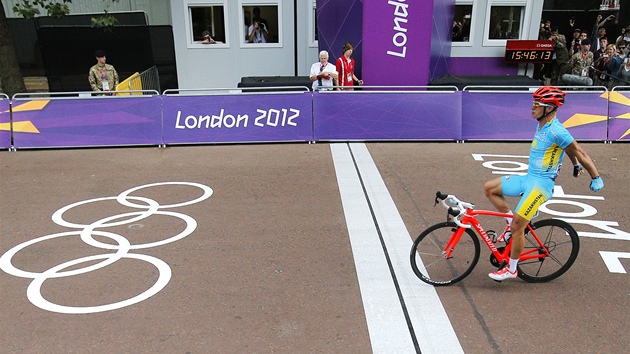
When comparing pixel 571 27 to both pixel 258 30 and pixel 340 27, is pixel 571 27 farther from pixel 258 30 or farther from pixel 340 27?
pixel 258 30

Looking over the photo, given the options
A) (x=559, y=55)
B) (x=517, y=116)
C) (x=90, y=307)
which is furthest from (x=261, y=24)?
(x=90, y=307)

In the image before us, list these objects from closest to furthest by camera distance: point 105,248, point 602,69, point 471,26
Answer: point 105,248
point 602,69
point 471,26

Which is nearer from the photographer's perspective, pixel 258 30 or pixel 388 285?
pixel 388 285

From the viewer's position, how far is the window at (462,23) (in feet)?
52.6

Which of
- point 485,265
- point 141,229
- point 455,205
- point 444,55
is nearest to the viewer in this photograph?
point 455,205

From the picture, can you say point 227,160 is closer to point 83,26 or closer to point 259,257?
point 259,257

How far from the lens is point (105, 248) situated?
6.13 metres

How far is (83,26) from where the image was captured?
→ 54.0 ft

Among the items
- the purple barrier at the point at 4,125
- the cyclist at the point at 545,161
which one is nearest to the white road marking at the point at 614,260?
the cyclist at the point at 545,161

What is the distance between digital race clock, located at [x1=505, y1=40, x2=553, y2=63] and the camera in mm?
15617

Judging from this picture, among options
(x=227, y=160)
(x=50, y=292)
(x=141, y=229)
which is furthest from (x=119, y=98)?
(x=50, y=292)

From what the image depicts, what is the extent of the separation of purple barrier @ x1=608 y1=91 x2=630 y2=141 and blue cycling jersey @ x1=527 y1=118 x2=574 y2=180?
731 centimetres

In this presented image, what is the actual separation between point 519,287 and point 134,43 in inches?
588

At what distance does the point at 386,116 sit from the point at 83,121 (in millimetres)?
6321
